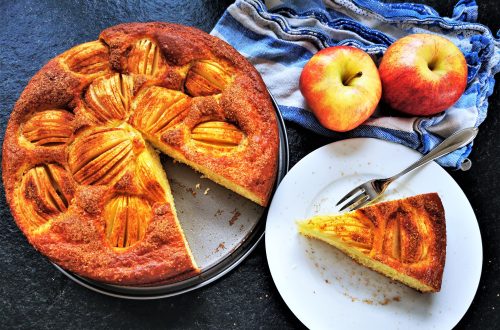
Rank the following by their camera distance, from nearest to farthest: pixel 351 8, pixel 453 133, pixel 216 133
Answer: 1. pixel 216 133
2. pixel 453 133
3. pixel 351 8

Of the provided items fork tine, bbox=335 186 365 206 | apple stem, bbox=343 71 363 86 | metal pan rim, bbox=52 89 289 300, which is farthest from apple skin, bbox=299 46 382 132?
metal pan rim, bbox=52 89 289 300

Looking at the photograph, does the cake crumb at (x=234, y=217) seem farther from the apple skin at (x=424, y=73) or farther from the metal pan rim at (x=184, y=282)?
the apple skin at (x=424, y=73)

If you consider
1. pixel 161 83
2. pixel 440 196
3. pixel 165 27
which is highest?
pixel 165 27

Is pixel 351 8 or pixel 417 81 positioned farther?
pixel 351 8

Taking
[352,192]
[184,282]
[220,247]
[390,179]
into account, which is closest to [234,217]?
[220,247]

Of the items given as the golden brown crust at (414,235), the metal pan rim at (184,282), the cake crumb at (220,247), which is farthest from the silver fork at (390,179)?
the cake crumb at (220,247)

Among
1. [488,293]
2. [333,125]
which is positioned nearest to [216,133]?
[333,125]

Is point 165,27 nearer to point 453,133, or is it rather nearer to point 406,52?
point 406,52

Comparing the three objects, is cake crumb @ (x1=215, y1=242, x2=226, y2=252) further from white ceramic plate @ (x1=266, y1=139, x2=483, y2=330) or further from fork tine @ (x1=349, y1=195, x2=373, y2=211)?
fork tine @ (x1=349, y1=195, x2=373, y2=211)
